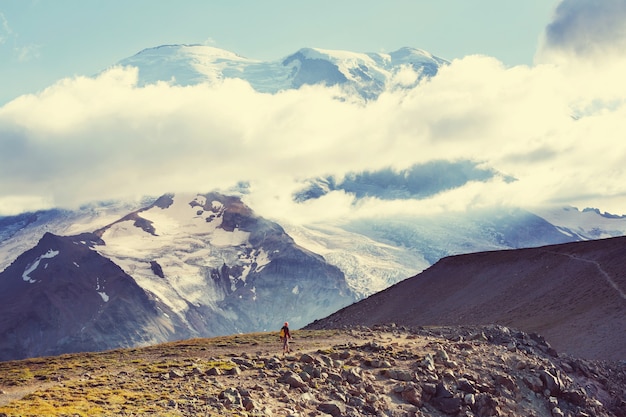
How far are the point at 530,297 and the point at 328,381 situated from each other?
83391 mm

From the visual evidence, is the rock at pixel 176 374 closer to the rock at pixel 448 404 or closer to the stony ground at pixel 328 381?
the stony ground at pixel 328 381

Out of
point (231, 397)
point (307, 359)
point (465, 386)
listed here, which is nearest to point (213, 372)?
point (307, 359)

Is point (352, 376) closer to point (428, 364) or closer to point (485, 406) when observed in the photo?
point (428, 364)

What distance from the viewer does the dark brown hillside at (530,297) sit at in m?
99.1

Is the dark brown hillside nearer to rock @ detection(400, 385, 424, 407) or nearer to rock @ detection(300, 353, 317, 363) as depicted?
rock @ detection(400, 385, 424, 407)

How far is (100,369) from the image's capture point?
62.0m

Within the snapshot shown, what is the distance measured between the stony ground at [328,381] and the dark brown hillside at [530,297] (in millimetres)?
24373

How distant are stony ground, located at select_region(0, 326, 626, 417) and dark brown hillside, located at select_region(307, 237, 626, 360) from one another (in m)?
24.4

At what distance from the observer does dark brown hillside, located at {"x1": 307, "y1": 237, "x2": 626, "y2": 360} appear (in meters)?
99.1

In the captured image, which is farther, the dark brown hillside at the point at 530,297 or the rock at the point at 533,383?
the dark brown hillside at the point at 530,297

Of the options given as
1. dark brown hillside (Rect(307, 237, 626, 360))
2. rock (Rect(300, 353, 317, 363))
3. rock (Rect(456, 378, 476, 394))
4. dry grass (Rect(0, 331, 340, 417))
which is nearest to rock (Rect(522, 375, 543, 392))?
rock (Rect(456, 378, 476, 394))

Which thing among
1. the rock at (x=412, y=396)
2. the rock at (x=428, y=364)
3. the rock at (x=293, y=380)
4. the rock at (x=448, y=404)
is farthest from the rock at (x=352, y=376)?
the rock at (x=428, y=364)

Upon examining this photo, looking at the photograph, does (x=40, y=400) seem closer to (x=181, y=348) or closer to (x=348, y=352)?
(x=348, y=352)

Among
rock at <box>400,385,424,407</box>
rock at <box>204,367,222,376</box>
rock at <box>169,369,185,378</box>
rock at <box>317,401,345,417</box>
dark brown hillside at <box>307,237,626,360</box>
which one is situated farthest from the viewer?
dark brown hillside at <box>307,237,626,360</box>
